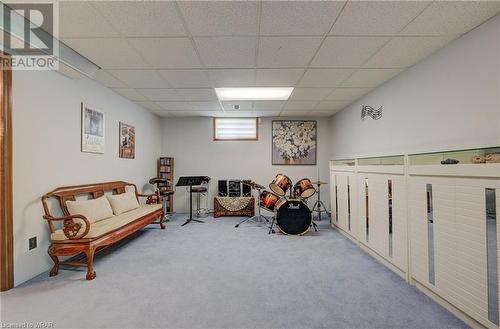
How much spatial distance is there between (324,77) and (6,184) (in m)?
3.92

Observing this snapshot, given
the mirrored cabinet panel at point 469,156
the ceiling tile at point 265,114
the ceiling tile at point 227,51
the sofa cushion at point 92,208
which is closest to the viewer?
the mirrored cabinet panel at point 469,156

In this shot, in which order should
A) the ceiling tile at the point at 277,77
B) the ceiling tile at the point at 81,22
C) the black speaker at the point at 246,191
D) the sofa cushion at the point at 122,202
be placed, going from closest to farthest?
the ceiling tile at the point at 81,22 < the ceiling tile at the point at 277,77 < the sofa cushion at the point at 122,202 < the black speaker at the point at 246,191

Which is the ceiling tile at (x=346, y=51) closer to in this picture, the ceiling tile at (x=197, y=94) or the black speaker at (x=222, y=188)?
the ceiling tile at (x=197, y=94)

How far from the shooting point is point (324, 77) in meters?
3.36

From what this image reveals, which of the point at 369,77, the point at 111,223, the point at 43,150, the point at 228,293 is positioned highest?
the point at 369,77

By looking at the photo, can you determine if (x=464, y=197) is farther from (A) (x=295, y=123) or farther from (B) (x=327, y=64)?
(A) (x=295, y=123)

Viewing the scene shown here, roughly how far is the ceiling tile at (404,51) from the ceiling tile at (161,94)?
3064 mm

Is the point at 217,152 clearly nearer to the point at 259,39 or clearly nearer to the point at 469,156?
the point at 259,39

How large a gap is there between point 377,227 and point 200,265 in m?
2.26

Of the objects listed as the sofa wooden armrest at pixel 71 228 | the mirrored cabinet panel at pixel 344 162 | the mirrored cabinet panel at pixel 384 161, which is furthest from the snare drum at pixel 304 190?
the sofa wooden armrest at pixel 71 228

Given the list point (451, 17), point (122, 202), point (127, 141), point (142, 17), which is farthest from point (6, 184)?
point (451, 17)

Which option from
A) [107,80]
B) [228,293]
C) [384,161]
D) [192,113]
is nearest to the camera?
[228,293]

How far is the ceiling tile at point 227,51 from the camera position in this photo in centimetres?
235

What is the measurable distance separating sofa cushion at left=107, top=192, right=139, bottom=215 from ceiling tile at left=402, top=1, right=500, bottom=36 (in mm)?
4343
